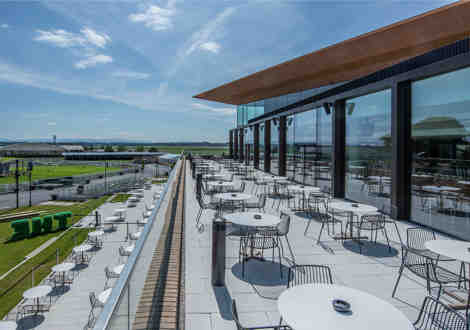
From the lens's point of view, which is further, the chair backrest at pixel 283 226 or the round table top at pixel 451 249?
the chair backrest at pixel 283 226

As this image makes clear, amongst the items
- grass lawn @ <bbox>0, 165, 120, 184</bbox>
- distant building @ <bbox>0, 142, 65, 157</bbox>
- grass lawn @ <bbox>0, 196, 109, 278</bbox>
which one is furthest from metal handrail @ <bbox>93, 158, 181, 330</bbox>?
distant building @ <bbox>0, 142, 65, 157</bbox>

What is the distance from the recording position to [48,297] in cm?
1422

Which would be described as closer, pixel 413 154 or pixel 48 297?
pixel 413 154

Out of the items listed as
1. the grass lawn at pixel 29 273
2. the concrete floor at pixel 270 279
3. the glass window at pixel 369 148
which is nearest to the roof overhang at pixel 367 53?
the glass window at pixel 369 148

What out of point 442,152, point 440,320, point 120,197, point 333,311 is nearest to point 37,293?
point 333,311

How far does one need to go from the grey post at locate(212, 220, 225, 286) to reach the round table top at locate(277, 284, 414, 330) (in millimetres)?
1662

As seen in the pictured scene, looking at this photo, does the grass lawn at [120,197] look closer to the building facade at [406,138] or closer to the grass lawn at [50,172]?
the grass lawn at [50,172]

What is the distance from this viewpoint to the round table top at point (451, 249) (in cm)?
321

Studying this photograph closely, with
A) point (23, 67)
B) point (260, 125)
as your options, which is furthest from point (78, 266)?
point (23, 67)

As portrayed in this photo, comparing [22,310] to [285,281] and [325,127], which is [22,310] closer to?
[285,281]

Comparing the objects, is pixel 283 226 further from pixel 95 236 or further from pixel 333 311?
pixel 95 236

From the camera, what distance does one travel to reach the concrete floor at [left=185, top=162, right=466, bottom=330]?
3.28 m

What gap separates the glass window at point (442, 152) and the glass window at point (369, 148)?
1.07 m

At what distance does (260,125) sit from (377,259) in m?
18.6
